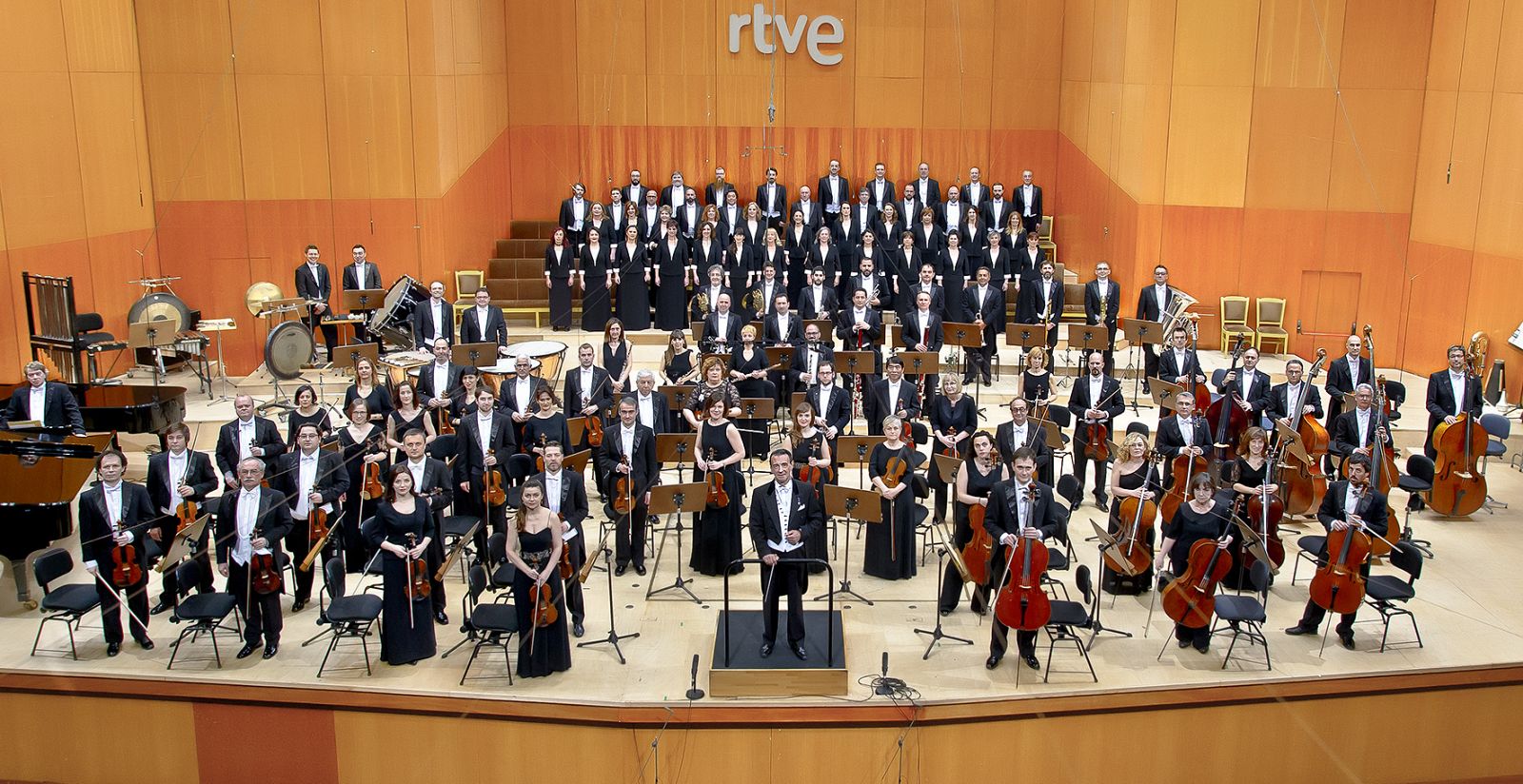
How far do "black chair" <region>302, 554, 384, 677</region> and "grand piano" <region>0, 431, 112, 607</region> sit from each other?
6.54 feet

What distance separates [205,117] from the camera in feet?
45.9

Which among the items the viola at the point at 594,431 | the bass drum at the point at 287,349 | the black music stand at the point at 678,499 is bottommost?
the black music stand at the point at 678,499

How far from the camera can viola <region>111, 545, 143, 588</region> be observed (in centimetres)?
794

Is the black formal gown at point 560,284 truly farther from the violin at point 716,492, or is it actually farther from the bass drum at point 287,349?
the violin at point 716,492

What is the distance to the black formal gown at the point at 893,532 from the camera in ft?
28.8

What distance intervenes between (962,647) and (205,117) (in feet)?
33.9

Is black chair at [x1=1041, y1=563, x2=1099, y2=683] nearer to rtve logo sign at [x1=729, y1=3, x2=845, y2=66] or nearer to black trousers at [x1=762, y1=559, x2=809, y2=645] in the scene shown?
black trousers at [x1=762, y1=559, x2=809, y2=645]

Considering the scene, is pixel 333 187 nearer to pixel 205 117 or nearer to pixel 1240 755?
pixel 205 117

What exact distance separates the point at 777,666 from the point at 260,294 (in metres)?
8.33

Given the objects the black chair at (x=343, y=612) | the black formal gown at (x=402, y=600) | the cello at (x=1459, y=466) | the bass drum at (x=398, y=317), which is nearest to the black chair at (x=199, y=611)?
the black chair at (x=343, y=612)

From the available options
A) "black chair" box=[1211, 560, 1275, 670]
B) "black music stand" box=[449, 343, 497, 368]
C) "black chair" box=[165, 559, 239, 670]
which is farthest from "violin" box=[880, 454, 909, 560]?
"black chair" box=[165, 559, 239, 670]

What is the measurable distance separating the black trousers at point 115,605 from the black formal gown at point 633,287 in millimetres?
6824

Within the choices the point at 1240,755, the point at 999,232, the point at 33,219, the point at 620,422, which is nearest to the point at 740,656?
the point at 620,422

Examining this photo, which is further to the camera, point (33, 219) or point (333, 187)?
point (333, 187)
